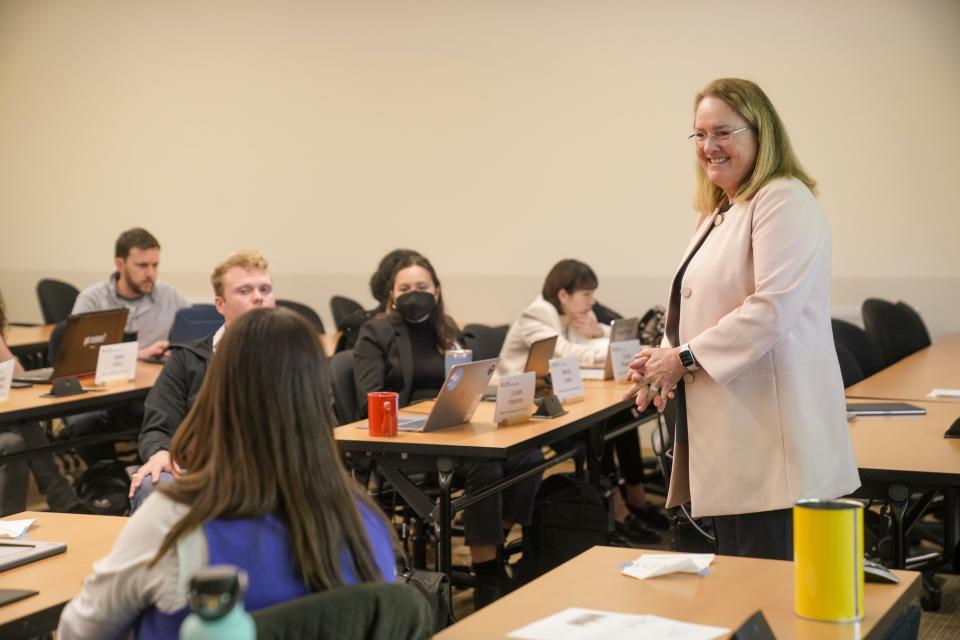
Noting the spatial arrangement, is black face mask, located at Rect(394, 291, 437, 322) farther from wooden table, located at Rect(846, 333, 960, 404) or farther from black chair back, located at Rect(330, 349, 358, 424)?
wooden table, located at Rect(846, 333, 960, 404)

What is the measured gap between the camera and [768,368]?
2404mm

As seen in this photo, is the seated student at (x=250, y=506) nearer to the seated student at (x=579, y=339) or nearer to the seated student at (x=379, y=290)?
the seated student at (x=379, y=290)

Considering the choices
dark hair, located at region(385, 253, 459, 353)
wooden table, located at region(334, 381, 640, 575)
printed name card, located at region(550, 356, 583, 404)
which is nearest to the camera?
wooden table, located at region(334, 381, 640, 575)

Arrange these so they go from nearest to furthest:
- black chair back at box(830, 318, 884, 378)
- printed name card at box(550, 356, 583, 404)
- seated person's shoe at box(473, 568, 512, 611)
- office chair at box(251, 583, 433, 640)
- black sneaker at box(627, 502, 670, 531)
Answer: office chair at box(251, 583, 433, 640) < seated person's shoe at box(473, 568, 512, 611) < printed name card at box(550, 356, 583, 404) < black sneaker at box(627, 502, 670, 531) < black chair back at box(830, 318, 884, 378)

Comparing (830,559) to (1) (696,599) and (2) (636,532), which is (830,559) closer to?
(1) (696,599)

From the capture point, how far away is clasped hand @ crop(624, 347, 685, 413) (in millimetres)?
2469

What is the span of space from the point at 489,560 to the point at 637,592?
7.30 feet

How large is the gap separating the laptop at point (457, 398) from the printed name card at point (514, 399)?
0.27 ft

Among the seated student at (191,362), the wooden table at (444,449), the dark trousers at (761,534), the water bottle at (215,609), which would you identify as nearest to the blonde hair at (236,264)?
the seated student at (191,362)

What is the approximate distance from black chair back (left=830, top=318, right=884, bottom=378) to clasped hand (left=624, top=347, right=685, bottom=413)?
2.91 m

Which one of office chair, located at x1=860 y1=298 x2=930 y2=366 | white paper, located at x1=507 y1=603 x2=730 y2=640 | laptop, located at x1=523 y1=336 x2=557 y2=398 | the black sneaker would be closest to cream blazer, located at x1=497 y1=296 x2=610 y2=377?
laptop, located at x1=523 y1=336 x2=557 y2=398

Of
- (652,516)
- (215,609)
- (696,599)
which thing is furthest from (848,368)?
(215,609)

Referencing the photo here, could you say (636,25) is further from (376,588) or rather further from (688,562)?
(376,588)

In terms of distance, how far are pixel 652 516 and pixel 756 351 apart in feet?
9.60
